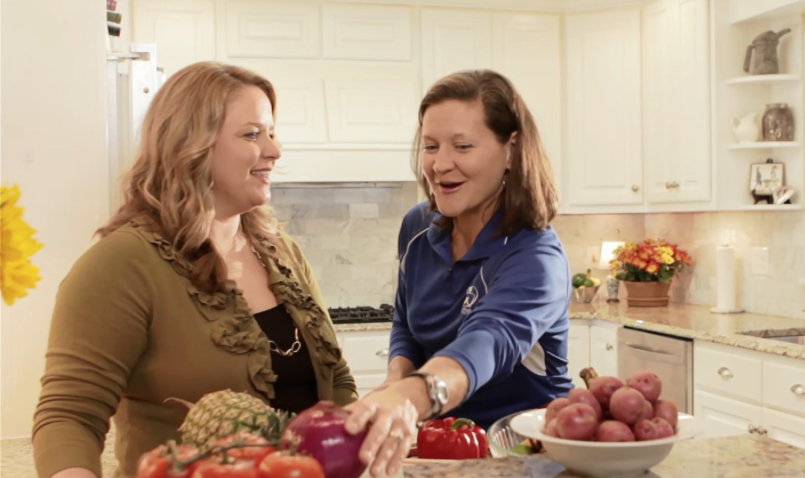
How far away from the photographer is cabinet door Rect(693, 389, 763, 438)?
3299 millimetres

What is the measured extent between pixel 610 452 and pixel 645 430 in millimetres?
59

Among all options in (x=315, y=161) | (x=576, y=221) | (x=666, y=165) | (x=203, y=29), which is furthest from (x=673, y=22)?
(x=203, y=29)

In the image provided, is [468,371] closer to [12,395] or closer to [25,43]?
[12,395]

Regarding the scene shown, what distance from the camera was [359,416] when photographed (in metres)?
1.03

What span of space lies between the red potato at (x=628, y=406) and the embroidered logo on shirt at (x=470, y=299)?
18.6 inches

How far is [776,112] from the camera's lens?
392cm

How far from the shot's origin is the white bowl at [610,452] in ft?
4.00

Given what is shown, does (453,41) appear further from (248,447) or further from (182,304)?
(248,447)

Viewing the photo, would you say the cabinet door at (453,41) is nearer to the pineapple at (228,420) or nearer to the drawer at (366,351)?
the drawer at (366,351)

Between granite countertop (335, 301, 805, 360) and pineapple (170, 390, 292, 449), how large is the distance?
2507mm

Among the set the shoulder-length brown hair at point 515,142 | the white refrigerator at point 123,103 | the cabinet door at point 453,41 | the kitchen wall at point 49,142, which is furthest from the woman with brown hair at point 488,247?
the cabinet door at point 453,41

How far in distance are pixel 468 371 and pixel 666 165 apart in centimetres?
347

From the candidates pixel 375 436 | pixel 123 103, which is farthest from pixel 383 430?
pixel 123 103

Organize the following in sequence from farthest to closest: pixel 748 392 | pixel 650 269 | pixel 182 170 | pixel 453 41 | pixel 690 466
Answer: pixel 453 41
pixel 650 269
pixel 748 392
pixel 182 170
pixel 690 466
